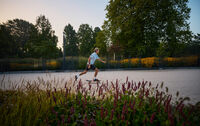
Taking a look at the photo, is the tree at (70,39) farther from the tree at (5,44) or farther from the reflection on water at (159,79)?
the reflection on water at (159,79)

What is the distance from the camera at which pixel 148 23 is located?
868 inches

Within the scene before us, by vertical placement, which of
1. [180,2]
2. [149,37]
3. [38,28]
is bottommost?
[149,37]

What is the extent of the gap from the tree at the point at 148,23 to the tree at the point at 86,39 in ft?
107

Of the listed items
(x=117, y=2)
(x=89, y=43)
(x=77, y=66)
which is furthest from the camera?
(x=89, y=43)

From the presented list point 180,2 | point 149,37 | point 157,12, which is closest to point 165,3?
point 157,12

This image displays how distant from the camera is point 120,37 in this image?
22734 mm

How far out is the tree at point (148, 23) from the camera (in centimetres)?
2053

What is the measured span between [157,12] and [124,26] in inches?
239

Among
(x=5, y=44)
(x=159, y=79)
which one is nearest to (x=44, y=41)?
(x=5, y=44)

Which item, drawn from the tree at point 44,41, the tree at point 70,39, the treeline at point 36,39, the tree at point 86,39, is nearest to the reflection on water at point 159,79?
the treeline at point 36,39

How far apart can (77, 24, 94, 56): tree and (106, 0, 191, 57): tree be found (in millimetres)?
32711

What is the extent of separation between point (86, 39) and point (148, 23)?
37.9 meters

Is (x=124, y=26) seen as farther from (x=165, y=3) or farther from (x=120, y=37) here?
(x=165, y=3)

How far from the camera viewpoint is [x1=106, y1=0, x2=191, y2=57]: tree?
20.5 m
